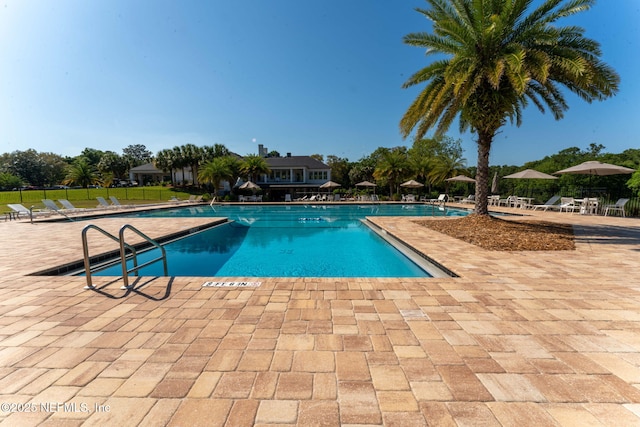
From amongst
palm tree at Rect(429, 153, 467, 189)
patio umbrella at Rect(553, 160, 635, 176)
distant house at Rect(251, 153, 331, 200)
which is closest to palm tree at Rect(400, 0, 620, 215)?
patio umbrella at Rect(553, 160, 635, 176)

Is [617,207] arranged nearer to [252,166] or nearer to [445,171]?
[445,171]

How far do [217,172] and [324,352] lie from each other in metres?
31.6

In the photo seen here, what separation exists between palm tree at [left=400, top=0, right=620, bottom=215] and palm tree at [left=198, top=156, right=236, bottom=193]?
84.3ft

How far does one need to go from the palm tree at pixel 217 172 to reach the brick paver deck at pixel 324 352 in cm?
2808

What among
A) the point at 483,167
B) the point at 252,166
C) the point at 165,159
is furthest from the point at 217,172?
the point at 483,167

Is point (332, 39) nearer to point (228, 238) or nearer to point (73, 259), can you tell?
point (228, 238)

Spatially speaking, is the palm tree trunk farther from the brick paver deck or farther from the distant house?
the distant house

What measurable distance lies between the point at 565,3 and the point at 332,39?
34.6 ft

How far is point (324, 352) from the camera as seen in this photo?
2658 millimetres

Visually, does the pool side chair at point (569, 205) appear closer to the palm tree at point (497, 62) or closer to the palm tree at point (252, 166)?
the palm tree at point (497, 62)

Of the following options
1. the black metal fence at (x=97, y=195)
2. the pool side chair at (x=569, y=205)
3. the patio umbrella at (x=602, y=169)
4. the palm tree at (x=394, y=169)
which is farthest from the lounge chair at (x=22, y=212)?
the pool side chair at (x=569, y=205)

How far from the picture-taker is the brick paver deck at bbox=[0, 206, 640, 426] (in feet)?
6.46

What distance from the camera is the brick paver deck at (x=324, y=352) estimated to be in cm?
197

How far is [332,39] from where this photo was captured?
1584 centimetres
